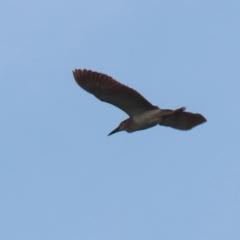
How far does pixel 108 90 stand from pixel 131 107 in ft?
3.38

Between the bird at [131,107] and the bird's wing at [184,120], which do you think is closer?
the bird at [131,107]

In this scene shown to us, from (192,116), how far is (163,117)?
969 millimetres

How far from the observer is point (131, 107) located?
93.5ft

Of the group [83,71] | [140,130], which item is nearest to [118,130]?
[140,130]

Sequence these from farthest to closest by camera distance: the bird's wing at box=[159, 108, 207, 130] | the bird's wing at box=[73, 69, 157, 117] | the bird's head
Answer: the bird's wing at box=[159, 108, 207, 130], the bird's head, the bird's wing at box=[73, 69, 157, 117]

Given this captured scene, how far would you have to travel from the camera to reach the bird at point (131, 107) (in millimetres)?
27578

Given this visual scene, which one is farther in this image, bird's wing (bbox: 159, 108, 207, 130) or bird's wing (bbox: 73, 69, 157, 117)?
bird's wing (bbox: 159, 108, 207, 130)

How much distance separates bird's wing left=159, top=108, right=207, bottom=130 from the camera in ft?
96.0

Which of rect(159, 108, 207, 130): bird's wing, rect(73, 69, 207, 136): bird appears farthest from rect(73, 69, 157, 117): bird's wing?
rect(159, 108, 207, 130): bird's wing

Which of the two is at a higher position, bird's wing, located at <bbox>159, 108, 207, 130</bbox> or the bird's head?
bird's wing, located at <bbox>159, 108, 207, 130</bbox>

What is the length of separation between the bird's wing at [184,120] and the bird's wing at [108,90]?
1.13 metres

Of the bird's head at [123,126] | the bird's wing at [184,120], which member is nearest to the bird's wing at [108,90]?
the bird's head at [123,126]

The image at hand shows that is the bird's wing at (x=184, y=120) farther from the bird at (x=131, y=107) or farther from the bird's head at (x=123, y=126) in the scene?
the bird's head at (x=123, y=126)

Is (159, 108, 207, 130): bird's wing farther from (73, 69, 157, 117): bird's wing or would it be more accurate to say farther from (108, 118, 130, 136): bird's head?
(73, 69, 157, 117): bird's wing
